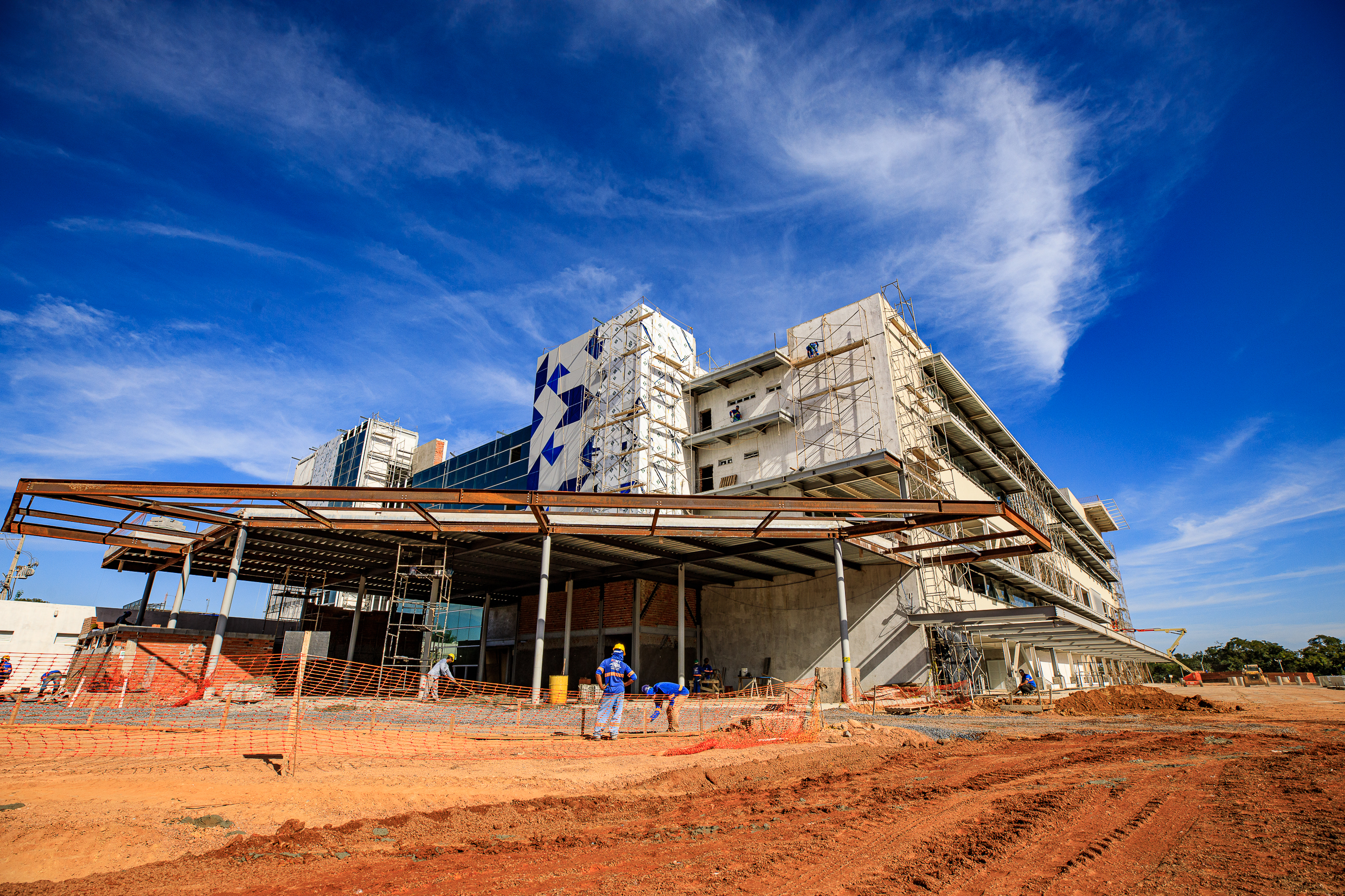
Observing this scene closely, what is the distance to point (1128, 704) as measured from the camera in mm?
21172

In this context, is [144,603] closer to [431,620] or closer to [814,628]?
[431,620]

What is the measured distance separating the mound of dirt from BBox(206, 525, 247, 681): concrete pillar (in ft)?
82.4

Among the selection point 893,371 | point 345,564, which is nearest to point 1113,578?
point 893,371

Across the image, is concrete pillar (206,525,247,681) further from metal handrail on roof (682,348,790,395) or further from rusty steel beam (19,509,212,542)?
metal handrail on roof (682,348,790,395)

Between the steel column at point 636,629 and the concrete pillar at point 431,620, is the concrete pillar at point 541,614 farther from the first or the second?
the steel column at point 636,629

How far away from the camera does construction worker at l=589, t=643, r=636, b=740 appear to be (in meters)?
11.8

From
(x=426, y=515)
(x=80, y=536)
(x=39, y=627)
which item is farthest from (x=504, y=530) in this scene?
(x=39, y=627)

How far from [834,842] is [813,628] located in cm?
2471

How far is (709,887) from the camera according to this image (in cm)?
457

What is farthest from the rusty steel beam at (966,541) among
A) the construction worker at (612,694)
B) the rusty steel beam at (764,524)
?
the construction worker at (612,694)

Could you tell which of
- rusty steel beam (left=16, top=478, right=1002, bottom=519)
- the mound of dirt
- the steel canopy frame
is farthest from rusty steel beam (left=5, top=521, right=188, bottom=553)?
the mound of dirt

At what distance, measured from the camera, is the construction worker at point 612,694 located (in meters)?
11.8

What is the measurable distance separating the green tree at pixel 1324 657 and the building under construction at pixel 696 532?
56.0 m

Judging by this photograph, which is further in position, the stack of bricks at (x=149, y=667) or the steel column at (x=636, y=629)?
the steel column at (x=636, y=629)
